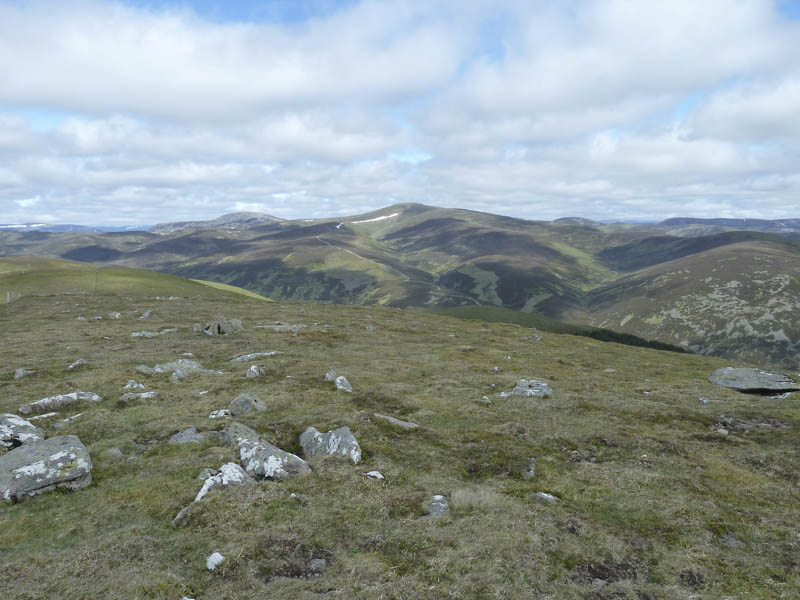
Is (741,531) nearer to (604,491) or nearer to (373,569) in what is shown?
(604,491)

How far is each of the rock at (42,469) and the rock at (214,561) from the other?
819 cm

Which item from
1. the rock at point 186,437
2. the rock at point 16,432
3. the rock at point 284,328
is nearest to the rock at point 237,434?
the rock at point 186,437

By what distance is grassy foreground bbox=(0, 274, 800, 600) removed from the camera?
11.4 meters

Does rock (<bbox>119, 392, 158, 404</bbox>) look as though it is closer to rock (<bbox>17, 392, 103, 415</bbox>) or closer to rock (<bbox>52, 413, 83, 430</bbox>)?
rock (<bbox>17, 392, 103, 415</bbox>)

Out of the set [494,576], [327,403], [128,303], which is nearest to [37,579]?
[494,576]

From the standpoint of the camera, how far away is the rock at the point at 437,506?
48.8 feet

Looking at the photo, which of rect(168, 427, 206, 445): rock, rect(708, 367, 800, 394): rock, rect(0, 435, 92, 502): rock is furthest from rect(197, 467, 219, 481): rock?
rect(708, 367, 800, 394): rock

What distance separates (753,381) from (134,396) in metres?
56.4

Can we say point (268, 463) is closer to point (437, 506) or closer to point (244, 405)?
point (437, 506)

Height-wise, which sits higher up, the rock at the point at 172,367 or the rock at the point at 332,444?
the rock at the point at 332,444

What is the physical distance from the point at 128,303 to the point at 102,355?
5444 cm

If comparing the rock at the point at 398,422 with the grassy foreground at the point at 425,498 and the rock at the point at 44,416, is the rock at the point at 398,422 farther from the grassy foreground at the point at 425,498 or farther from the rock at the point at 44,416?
the rock at the point at 44,416

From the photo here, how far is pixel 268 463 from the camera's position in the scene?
1714cm

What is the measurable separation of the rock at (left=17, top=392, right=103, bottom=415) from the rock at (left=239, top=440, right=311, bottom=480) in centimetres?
1581
